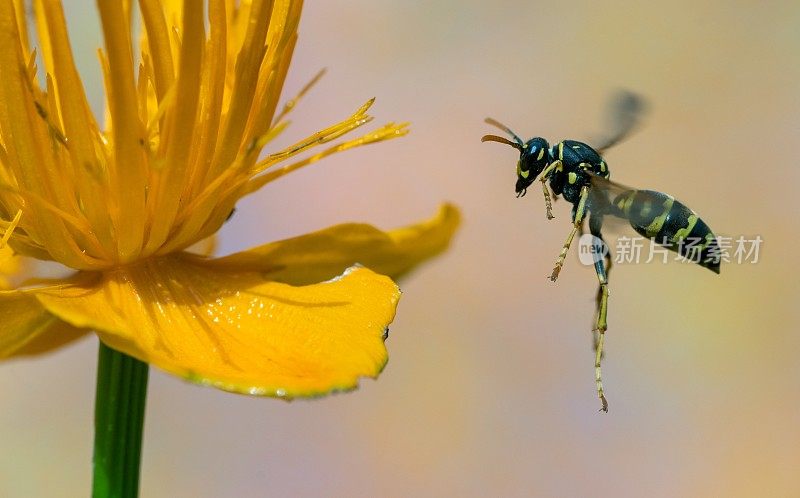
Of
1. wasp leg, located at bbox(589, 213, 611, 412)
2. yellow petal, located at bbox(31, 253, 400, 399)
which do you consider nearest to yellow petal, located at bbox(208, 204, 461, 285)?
yellow petal, located at bbox(31, 253, 400, 399)

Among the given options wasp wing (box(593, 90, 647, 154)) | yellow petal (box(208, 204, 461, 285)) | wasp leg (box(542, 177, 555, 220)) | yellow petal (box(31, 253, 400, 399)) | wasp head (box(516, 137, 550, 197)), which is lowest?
yellow petal (box(31, 253, 400, 399))

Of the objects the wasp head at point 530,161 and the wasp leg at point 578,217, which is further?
the wasp head at point 530,161

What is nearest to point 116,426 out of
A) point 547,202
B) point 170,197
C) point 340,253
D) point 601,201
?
point 170,197

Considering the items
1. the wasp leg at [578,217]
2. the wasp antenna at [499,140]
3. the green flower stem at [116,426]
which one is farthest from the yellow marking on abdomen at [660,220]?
the green flower stem at [116,426]

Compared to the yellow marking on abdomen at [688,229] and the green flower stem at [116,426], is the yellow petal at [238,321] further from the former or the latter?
the yellow marking on abdomen at [688,229]

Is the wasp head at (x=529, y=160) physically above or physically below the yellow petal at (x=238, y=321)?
above

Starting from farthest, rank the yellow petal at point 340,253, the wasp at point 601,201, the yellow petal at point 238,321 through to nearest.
→ the wasp at point 601,201, the yellow petal at point 340,253, the yellow petal at point 238,321

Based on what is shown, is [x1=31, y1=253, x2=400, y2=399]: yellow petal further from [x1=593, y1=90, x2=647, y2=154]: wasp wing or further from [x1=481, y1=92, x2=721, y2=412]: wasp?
[x1=593, y1=90, x2=647, y2=154]: wasp wing

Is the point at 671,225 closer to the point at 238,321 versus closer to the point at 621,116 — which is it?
the point at 621,116
